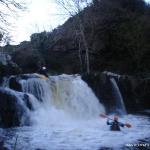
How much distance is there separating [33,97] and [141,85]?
806 centimetres

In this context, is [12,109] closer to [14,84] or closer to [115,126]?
[14,84]

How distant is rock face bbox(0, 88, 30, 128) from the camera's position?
1648 centimetres

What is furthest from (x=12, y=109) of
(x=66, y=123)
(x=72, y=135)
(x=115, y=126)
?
(x=115, y=126)

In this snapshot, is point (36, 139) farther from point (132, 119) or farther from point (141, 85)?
point (141, 85)

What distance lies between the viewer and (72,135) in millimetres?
14156

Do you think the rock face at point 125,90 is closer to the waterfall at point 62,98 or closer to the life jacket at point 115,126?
the waterfall at point 62,98

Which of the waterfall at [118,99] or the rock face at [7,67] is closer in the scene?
the waterfall at [118,99]

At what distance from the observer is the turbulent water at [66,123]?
12945 mm

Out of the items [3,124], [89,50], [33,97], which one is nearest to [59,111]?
[33,97]

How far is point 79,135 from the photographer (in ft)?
46.3

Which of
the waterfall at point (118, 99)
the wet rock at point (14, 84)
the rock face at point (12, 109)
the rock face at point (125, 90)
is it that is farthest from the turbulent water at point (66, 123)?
the waterfall at point (118, 99)

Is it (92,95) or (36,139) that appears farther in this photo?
(92,95)

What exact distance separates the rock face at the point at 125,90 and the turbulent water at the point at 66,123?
68 centimetres

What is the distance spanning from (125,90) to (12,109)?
821 cm
